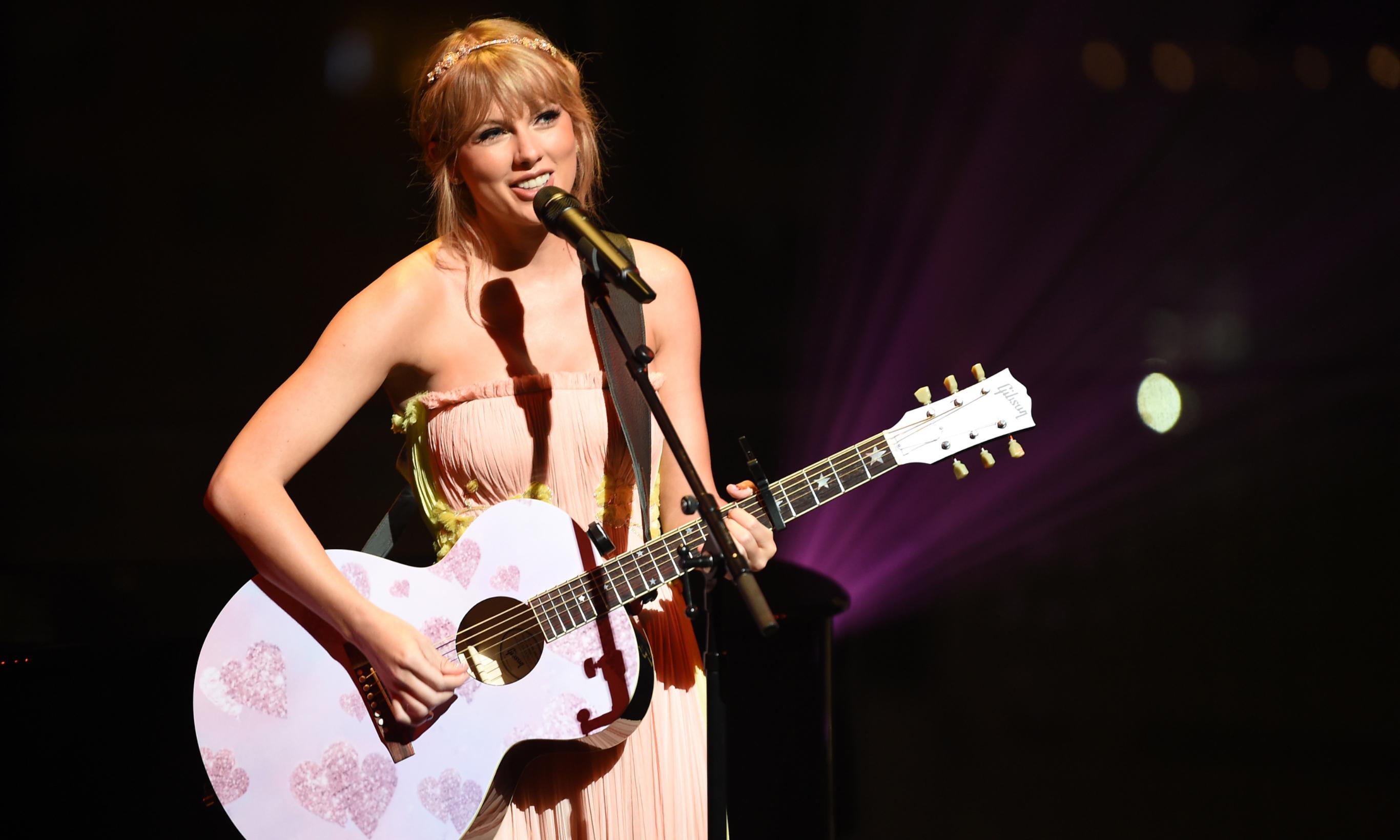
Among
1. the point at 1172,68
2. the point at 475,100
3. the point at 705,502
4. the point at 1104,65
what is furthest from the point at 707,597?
the point at 1172,68

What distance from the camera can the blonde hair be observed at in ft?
6.42

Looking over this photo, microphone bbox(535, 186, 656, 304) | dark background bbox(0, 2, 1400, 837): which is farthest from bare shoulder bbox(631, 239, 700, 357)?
dark background bbox(0, 2, 1400, 837)

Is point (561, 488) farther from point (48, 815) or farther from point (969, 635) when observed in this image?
point (969, 635)

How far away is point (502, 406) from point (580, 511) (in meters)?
0.25

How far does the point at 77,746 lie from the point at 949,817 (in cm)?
316

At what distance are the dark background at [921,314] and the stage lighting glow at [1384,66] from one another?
4 centimetres

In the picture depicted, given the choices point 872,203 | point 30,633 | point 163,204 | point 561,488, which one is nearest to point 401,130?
point 163,204

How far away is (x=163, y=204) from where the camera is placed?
12.3 ft

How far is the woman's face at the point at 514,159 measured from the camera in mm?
1957

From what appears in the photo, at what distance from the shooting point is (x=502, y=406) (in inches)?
78.3

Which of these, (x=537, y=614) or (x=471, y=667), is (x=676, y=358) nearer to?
(x=537, y=614)

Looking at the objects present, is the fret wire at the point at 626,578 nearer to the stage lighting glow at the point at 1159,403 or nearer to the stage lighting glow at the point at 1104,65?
the stage lighting glow at the point at 1104,65

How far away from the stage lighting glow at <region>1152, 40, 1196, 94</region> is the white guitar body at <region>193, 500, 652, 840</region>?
334 centimetres

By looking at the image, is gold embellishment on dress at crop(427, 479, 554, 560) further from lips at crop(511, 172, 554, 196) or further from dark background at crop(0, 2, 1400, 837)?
dark background at crop(0, 2, 1400, 837)
